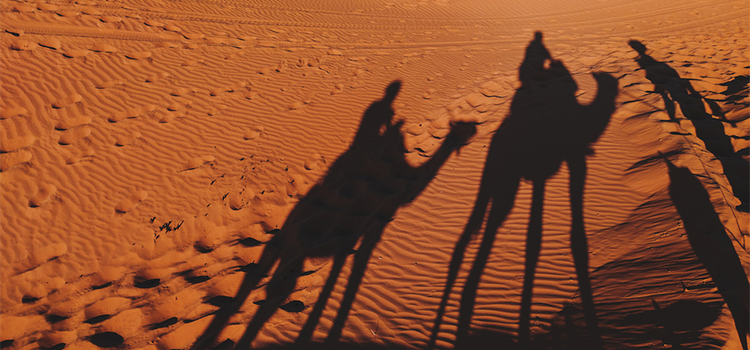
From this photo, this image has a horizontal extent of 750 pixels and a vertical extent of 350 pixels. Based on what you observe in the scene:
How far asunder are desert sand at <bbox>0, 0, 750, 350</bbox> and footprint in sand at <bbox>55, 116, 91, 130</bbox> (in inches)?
1.0

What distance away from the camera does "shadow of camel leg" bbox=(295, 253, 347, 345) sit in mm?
3184

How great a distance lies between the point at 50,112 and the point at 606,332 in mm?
7397

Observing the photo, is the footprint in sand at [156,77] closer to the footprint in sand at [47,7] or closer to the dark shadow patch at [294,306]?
the footprint in sand at [47,7]

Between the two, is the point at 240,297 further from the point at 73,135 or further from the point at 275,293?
the point at 73,135

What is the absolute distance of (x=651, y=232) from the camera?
3.46 meters

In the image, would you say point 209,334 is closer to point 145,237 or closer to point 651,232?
point 145,237

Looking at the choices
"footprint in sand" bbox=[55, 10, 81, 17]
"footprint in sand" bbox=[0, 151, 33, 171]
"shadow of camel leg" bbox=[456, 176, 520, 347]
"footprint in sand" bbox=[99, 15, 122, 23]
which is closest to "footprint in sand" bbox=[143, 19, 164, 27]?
"footprint in sand" bbox=[99, 15, 122, 23]

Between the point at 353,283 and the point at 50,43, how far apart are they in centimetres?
715

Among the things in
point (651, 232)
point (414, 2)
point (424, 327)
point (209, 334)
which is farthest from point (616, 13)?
point (209, 334)

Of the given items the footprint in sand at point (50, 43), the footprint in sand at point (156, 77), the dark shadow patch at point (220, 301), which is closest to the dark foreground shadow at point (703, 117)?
the dark shadow patch at point (220, 301)

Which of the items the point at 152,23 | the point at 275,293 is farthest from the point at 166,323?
the point at 152,23

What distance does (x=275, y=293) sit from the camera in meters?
3.61

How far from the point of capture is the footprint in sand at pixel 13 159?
14.0 feet

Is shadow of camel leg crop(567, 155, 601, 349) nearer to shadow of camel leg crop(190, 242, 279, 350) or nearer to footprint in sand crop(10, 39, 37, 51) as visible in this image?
shadow of camel leg crop(190, 242, 279, 350)
